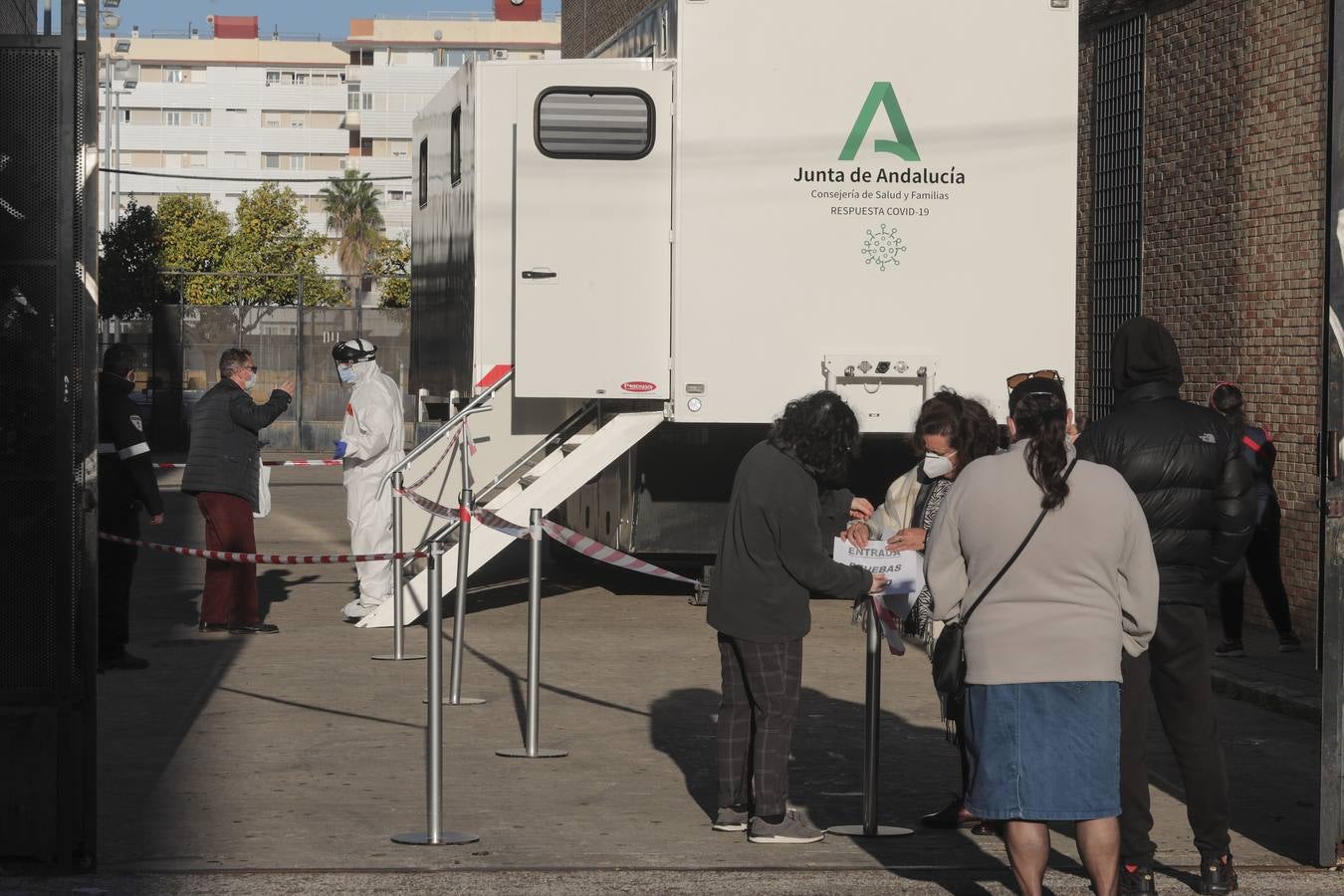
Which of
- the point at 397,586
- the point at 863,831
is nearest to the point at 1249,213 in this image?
the point at 397,586

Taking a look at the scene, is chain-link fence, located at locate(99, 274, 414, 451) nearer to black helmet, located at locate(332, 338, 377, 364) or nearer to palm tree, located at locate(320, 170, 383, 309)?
black helmet, located at locate(332, 338, 377, 364)

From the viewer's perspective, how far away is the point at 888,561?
734 cm

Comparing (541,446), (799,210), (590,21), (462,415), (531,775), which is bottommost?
(531,775)

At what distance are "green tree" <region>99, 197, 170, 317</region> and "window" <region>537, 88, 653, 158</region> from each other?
42.0 metres

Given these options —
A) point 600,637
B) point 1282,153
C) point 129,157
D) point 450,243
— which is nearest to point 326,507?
point 450,243

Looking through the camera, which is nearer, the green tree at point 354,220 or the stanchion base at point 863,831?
the stanchion base at point 863,831

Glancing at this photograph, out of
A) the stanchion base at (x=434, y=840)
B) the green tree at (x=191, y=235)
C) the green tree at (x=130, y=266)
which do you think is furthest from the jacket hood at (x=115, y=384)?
the green tree at (x=191, y=235)

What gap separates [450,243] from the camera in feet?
48.0

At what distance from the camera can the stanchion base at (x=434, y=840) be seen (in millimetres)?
7176

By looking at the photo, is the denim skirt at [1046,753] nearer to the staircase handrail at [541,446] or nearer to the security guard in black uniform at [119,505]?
the security guard in black uniform at [119,505]

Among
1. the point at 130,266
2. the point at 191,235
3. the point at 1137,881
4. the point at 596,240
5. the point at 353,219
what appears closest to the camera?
the point at 1137,881

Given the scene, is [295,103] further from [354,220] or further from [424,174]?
[424,174]

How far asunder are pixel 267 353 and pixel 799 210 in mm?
24270

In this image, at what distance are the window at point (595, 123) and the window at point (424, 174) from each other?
313cm
